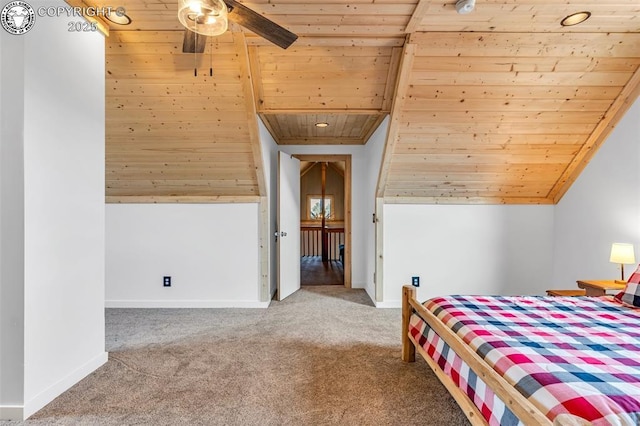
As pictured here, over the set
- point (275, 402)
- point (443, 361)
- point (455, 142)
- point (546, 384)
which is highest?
point (455, 142)

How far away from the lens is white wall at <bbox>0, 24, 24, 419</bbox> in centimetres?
176

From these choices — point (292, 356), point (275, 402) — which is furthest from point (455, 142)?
point (275, 402)

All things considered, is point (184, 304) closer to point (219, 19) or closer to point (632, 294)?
point (219, 19)

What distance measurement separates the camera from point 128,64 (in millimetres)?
2764

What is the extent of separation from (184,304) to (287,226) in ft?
5.40

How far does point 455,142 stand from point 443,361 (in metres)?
2.41

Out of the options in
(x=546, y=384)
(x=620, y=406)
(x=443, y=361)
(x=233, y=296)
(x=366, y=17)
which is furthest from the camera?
(x=233, y=296)

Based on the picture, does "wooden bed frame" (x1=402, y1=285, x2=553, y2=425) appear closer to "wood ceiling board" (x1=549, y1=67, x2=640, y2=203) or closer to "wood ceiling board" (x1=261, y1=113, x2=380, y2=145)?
"wood ceiling board" (x1=261, y1=113, x2=380, y2=145)

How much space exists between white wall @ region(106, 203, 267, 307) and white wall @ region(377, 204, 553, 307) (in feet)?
6.57

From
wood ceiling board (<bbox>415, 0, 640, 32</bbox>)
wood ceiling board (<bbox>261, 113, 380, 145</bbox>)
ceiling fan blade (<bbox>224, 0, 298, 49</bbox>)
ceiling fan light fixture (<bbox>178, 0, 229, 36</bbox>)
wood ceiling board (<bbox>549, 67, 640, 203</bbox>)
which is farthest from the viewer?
wood ceiling board (<bbox>261, 113, 380, 145</bbox>)

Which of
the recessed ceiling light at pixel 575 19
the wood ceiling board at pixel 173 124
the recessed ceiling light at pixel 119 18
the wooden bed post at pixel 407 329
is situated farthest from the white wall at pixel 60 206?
the recessed ceiling light at pixel 575 19

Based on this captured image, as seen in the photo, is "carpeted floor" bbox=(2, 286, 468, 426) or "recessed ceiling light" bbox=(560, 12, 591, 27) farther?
"recessed ceiling light" bbox=(560, 12, 591, 27)

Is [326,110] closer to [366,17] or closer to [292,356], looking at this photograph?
[366,17]
